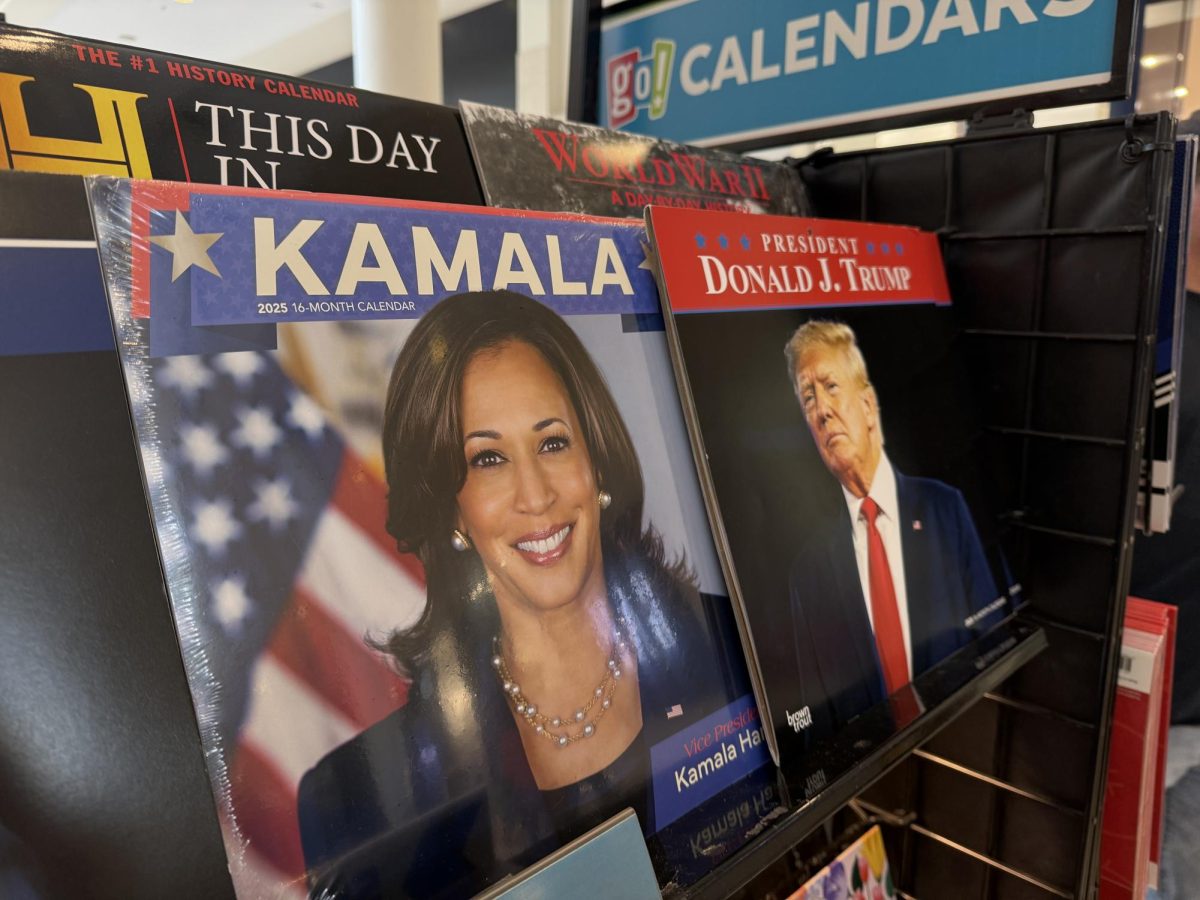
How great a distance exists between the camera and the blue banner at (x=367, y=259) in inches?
18.8

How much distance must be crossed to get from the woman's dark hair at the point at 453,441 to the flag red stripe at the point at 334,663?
0.6 inches

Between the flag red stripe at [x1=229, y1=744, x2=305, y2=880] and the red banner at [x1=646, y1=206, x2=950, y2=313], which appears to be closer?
the flag red stripe at [x1=229, y1=744, x2=305, y2=880]

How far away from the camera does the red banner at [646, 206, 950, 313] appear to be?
721mm

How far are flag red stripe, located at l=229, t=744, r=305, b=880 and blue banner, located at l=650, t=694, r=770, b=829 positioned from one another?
0.25 metres

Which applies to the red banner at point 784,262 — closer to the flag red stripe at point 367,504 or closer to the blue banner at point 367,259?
the blue banner at point 367,259

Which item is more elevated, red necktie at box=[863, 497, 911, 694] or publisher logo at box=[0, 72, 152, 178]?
publisher logo at box=[0, 72, 152, 178]

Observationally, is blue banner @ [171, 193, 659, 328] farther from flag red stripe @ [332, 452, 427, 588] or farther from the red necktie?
the red necktie

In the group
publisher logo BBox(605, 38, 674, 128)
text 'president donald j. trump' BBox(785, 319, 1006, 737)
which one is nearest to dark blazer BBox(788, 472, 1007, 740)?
text 'president donald j. trump' BBox(785, 319, 1006, 737)

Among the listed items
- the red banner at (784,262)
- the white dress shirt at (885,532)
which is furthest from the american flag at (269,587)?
the white dress shirt at (885,532)

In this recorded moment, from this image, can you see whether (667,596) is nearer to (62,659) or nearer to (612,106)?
(62,659)

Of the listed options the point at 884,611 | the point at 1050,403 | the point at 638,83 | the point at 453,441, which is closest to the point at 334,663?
the point at 453,441

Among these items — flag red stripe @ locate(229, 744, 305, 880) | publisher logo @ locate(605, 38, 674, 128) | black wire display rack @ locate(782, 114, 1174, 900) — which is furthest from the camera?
publisher logo @ locate(605, 38, 674, 128)

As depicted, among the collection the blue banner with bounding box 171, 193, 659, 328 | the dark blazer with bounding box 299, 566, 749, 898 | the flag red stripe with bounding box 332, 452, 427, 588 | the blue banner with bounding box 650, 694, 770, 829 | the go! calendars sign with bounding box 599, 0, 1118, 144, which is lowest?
the blue banner with bounding box 650, 694, 770, 829

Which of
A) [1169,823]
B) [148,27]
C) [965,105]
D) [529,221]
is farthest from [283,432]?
[148,27]
